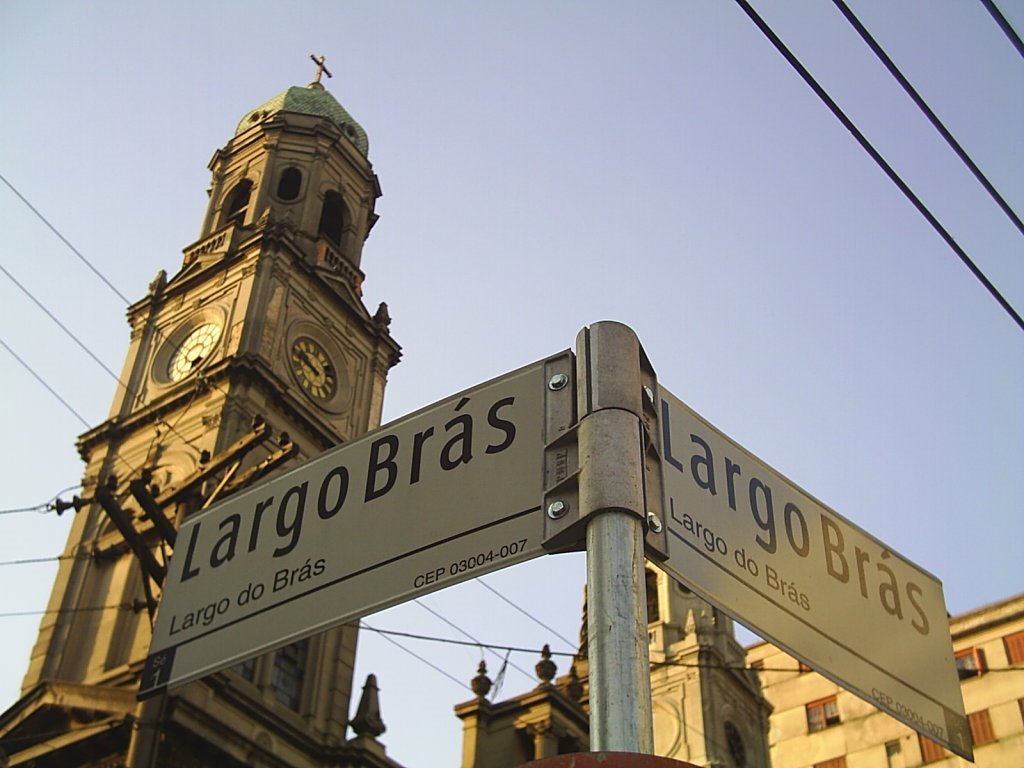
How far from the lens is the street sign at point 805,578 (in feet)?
14.0

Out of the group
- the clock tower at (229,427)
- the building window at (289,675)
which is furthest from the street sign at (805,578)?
the building window at (289,675)

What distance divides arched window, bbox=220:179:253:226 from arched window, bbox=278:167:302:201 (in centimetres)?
103

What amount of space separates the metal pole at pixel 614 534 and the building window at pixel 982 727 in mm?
41776

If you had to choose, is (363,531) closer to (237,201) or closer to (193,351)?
(193,351)

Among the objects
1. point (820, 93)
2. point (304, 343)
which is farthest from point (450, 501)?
Result: point (304, 343)

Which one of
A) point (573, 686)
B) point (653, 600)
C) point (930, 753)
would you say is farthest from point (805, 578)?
point (930, 753)

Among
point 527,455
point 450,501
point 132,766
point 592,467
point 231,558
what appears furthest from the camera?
point 132,766

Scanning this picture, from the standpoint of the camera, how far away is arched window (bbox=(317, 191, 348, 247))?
137ft

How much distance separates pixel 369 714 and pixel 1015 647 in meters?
24.6

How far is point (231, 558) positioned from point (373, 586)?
97 cm

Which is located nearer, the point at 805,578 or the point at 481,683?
the point at 805,578

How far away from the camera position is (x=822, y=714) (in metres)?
45.6

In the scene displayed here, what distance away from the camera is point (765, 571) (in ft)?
15.0

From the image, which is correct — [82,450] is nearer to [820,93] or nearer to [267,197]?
[267,197]
